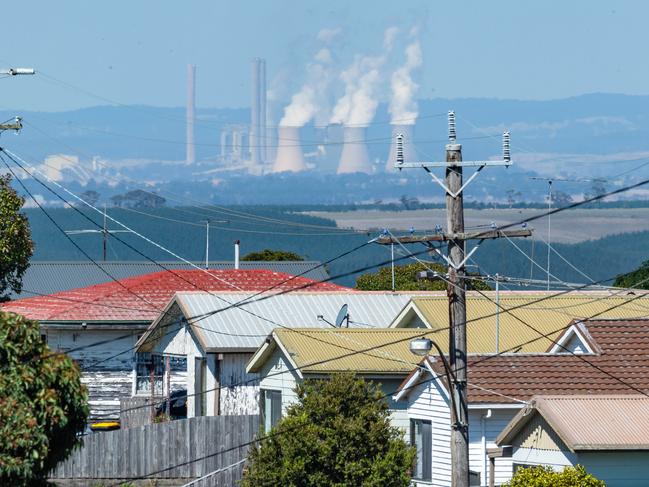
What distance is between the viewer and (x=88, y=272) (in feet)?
416

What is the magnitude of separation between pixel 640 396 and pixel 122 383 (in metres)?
29.2

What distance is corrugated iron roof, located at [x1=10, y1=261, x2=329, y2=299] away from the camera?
120312 millimetres

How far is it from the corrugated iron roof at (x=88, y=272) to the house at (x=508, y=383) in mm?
77656

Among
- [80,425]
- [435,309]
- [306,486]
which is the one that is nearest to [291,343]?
[435,309]

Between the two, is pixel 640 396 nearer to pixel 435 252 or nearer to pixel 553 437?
pixel 553 437

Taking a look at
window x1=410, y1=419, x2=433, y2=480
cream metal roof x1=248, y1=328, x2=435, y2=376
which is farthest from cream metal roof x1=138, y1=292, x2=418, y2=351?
window x1=410, y1=419, x2=433, y2=480

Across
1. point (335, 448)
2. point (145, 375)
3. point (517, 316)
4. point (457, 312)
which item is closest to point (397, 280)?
point (145, 375)

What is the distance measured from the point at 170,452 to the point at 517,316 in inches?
429

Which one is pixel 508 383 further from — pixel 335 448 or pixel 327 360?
pixel 327 360

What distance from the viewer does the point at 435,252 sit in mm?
31406

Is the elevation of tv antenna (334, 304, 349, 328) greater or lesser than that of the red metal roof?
lesser

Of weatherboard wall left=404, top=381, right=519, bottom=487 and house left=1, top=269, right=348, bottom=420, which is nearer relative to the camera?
weatherboard wall left=404, top=381, right=519, bottom=487

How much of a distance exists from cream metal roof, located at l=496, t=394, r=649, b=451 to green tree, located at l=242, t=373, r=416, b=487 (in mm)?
3623

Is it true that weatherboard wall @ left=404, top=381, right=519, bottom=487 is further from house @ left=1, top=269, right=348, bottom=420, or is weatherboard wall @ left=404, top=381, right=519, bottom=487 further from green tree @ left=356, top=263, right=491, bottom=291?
green tree @ left=356, top=263, right=491, bottom=291
